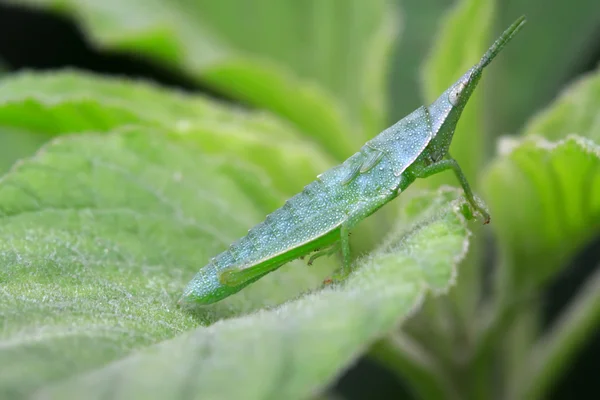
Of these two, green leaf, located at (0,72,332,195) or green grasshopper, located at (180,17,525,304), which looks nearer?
green grasshopper, located at (180,17,525,304)

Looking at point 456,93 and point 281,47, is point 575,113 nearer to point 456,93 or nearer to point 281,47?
point 456,93

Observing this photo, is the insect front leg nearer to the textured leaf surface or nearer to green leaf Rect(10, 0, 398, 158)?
the textured leaf surface

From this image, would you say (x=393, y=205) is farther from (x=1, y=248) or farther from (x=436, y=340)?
(x=1, y=248)

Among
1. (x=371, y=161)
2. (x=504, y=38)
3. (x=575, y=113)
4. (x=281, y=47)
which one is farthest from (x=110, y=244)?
(x=281, y=47)

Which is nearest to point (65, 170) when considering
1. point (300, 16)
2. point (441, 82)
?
point (441, 82)

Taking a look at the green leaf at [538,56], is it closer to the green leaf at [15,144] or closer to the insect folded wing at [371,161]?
the insect folded wing at [371,161]

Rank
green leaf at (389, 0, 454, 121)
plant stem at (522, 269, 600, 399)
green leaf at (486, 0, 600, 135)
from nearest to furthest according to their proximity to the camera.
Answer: plant stem at (522, 269, 600, 399) < green leaf at (486, 0, 600, 135) < green leaf at (389, 0, 454, 121)

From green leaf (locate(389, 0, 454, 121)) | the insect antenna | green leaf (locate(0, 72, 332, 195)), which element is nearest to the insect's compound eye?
the insect antenna
